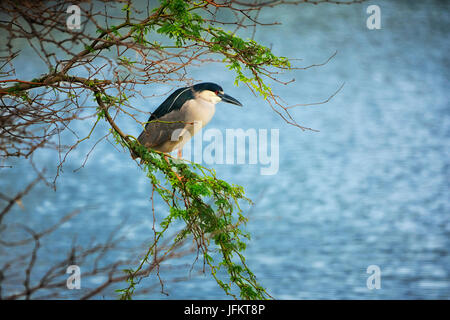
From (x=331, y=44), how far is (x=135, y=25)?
5.66m

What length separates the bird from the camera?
1.68 meters

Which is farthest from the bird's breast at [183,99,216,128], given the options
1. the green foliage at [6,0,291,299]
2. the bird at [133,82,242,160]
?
the green foliage at [6,0,291,299]

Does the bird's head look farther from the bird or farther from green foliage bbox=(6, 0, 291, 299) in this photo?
green foliage bbox=(6, 0, 291, 299)

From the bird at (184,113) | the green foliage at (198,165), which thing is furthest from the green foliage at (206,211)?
the bird at (184,113)

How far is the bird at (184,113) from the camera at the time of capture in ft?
5.50

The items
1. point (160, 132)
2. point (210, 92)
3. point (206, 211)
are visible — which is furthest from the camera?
point (160, 132)

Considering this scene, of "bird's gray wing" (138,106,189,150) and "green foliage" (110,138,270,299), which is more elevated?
"bird's gray wing" (138,106,189,150)

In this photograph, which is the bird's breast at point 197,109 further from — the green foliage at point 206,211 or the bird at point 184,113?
the green foliage at point 206,211

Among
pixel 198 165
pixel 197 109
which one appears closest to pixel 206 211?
pixel 198 165

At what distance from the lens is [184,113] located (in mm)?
1709

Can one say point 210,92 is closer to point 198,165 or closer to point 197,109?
point 197,109

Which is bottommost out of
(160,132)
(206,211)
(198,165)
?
(206,211)

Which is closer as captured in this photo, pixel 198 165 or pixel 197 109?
pixel 198 165
